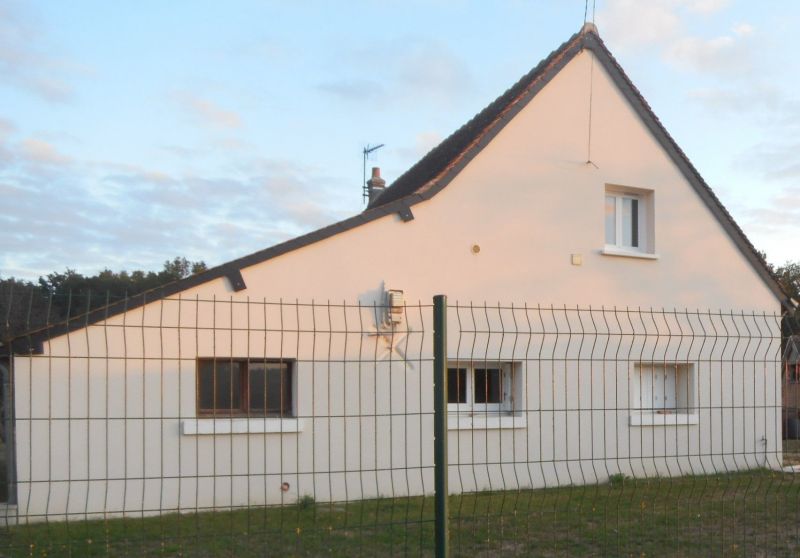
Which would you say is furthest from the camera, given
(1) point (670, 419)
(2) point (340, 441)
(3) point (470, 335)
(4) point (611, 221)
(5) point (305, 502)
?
(4) point (611, 221)

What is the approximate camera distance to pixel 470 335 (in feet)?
35.8

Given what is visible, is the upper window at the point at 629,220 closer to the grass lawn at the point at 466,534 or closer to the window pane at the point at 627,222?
the window pane at the point at 627,222

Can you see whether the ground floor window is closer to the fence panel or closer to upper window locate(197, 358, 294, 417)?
the fence panel

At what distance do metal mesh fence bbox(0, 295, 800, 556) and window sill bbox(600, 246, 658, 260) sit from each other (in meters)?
1.01

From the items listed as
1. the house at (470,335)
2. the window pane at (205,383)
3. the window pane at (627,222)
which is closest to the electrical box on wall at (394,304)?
the house at (470,335)

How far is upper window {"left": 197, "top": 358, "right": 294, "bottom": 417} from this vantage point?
9.70 metres

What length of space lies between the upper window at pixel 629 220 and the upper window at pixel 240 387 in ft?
17.7

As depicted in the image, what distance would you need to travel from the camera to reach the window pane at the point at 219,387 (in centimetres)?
975

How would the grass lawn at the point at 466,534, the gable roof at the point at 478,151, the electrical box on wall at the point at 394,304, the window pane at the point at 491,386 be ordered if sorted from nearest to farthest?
the grass lawn at the point at 466,534 → the gable roof at the point at 478,151 → the electrical box on wall at the point at 394,304 → the window pane at the point at 491,386

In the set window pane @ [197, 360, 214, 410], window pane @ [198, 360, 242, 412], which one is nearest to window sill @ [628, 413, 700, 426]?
window pane @ [198, 360, 242, 412]

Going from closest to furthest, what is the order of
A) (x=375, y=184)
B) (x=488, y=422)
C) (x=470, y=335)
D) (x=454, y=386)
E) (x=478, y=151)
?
(x=470, y=335)
(x=488, y=422)
(x=454, y=386)
(x=478, y=151)
(x=375, y=184)

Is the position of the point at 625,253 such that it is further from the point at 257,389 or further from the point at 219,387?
the point at 219,387

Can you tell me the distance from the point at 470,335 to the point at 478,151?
8.10ft

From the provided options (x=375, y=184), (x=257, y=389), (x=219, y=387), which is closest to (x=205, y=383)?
(x=219, y=387)
